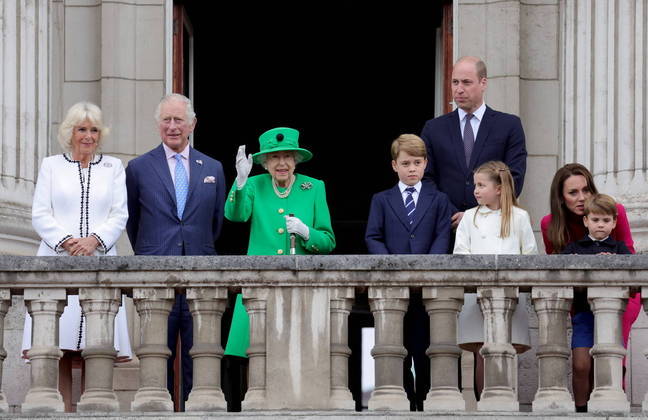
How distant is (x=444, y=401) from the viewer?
39.8 feet

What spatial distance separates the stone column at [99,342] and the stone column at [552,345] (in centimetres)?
245

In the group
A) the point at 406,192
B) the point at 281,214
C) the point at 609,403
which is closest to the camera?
the point at 609,403

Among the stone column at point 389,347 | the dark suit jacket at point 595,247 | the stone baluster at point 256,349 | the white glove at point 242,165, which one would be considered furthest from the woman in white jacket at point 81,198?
the dark suit jacket at point 595,247

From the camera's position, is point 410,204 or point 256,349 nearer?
point 256,349

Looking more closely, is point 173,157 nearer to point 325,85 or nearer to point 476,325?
point 476,325

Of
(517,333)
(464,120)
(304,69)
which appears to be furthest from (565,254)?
(304,69)

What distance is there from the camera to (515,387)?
1223 centimetres

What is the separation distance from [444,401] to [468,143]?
211 cm

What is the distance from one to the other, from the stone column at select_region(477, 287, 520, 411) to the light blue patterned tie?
6.62 ft

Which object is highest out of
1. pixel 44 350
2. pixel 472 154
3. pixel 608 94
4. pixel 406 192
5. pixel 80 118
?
pixel 608 94

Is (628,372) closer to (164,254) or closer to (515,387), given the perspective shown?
(515,387)

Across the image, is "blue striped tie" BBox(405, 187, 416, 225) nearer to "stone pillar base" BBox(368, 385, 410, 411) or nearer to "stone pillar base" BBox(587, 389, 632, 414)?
"stone pillar base" BBox(368, 385, 410, 411)

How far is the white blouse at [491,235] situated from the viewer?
1273 centimetres

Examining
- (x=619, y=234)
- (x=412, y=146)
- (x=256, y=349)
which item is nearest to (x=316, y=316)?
(x=256, y=349)
